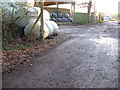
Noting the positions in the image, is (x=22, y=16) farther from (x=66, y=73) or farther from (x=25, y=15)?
(x=66, y=73)

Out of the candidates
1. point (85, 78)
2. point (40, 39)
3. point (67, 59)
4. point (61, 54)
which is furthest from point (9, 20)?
point (85, 78)

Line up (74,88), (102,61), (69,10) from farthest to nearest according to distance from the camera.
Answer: (69,10)
(102,61)
(74,88)

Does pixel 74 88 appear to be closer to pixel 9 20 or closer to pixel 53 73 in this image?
pixel 53 73

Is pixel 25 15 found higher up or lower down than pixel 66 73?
higher up

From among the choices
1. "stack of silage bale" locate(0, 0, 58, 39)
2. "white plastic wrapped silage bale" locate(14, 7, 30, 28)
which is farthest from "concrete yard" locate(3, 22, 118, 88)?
"white plastic wrapped silage bale" locate(14, 7, 30, 28)

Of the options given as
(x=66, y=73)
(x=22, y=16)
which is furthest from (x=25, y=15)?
(x=66, y=73)

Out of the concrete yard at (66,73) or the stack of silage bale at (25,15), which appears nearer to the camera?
the concrete yard at (66,73)

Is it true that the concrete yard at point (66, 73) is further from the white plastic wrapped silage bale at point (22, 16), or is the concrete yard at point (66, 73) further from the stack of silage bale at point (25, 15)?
the white plastic wrapped silage bale at point (22, 16)

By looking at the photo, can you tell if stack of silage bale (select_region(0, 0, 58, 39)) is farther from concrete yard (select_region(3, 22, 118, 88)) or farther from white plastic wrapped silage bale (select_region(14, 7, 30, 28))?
concrete yard (select_region(3, 22, 118, 88))

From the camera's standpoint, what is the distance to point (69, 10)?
26781 millimetres

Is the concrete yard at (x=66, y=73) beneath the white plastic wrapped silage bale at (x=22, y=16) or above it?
beneath

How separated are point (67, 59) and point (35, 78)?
65.5 inches

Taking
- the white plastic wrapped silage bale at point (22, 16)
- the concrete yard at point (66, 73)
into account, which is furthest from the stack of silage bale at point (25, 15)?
the concrete yard at point (66, 73)

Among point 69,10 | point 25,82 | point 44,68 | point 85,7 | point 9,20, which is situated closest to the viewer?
point 25,82
